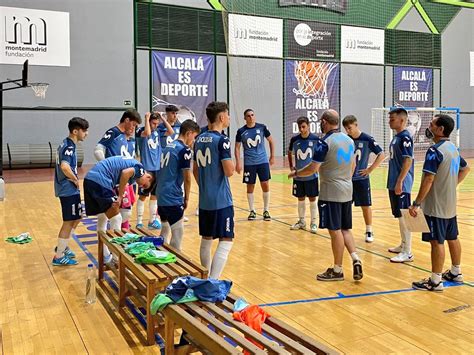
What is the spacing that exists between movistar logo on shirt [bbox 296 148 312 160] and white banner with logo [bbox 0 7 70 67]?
13099mm

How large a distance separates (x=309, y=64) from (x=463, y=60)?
9036 mm

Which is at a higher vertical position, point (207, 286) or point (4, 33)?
point (4, 33)

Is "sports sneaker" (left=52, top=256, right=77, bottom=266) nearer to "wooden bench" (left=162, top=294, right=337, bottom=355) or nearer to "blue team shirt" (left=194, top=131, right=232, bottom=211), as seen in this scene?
"blue team shirt" (left=194, top=131, right=232, bottom=211)

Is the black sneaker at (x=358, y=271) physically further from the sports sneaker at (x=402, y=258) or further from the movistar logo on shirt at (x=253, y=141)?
the movistar logo on shirt at (x=253, y=141)

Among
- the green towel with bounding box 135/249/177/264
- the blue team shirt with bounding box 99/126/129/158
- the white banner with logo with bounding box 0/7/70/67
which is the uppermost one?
the white banner with logo with bounding box 0/7/70/67

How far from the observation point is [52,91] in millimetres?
18781

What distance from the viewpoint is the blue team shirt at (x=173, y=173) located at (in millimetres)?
5316

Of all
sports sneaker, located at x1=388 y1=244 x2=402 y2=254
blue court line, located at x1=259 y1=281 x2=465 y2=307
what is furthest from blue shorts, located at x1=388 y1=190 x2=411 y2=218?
blue court line, located at x1=259 y1=281 x2=465 y2=307

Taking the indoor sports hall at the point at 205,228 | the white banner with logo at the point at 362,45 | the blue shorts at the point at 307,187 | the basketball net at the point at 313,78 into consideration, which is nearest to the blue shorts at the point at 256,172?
the indoor sports hall at the point at 205,228

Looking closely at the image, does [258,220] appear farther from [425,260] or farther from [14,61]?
[14,61]

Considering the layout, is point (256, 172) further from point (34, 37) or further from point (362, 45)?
point (362, 45)

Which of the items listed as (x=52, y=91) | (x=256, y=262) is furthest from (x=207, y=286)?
(x=52, y=91)

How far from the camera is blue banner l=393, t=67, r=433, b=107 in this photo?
80.4ft

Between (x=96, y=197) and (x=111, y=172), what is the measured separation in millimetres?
289
